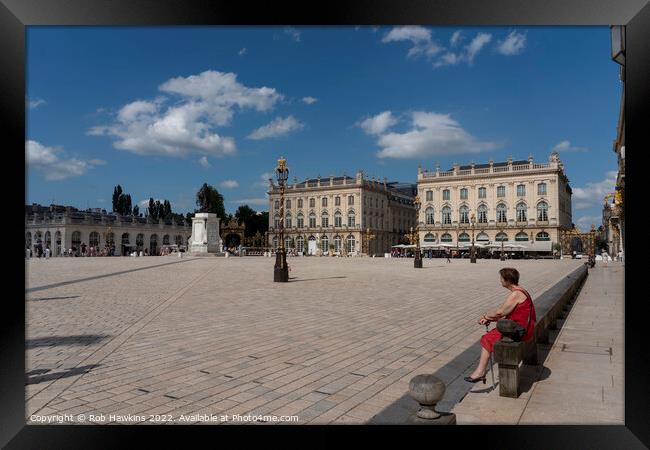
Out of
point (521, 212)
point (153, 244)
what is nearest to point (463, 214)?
point (521, 212)

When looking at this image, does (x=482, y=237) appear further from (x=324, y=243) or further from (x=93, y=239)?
(x=93, y=239)

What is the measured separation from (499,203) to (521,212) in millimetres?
3600

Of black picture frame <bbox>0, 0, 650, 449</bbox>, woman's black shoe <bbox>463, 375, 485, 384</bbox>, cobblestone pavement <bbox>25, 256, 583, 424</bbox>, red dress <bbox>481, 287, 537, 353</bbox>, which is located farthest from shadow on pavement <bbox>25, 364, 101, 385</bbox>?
red dress <bbox>481, 287, 537, 353</bbox>

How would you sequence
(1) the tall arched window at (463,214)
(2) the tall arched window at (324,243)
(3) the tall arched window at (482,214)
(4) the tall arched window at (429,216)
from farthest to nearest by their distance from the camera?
(2) the tall arched window at (324,243) < (4) the tall arched window at (429,216) < (1) the tall arched window at (463,214) < (3) the tall arched window at (482,214)

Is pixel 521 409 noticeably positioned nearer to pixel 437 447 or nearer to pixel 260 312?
pixel 437 447

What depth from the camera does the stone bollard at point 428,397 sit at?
3.17 meters

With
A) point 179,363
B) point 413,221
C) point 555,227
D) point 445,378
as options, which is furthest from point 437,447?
point 413,221

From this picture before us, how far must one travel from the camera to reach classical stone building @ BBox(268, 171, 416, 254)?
82312mm

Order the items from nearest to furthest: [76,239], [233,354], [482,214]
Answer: [233,354], [76,239], [482,214]

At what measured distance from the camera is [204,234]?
46.2 metres

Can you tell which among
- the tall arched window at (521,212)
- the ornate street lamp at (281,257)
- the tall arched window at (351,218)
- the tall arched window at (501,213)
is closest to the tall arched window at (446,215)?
the tall arched window at (501,213)

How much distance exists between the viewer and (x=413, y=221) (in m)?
101

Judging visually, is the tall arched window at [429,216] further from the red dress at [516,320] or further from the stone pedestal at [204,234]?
the red dress at [516,320]
